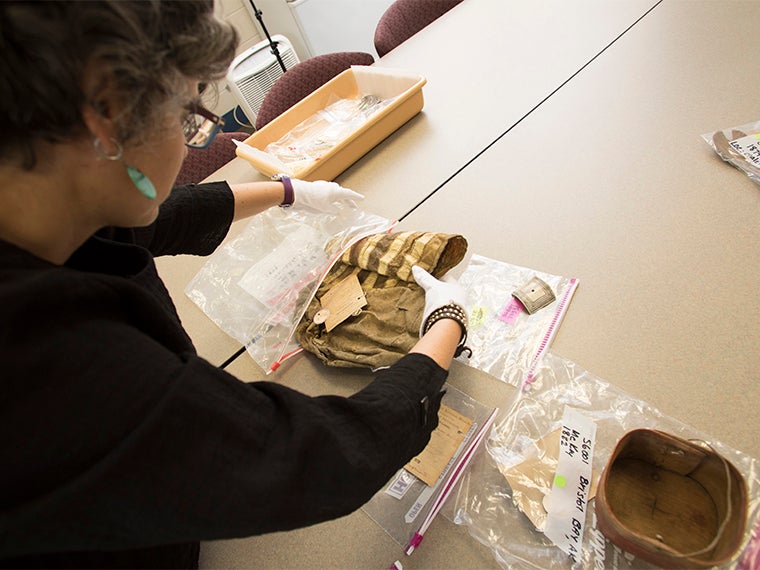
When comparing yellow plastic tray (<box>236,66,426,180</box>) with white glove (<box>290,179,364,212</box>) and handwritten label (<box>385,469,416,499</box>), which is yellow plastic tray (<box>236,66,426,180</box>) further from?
handwritten label (<box>385,469,416,499</box>)

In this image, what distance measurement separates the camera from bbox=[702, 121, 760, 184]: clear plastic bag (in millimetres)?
803

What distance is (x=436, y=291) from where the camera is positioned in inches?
29.8

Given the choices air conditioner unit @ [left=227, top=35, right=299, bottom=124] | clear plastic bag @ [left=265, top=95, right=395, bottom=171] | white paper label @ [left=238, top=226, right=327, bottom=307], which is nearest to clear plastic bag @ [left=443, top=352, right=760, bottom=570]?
white paper label @ [left=238, top=226, right=327, bottom=307]

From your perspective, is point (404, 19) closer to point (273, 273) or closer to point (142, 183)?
point (273, 273)

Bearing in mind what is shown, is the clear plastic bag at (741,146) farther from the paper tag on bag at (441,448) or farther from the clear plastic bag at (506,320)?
the paper tag on bag at (441,448)

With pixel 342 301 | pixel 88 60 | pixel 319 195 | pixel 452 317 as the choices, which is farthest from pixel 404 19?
pixel 88 60

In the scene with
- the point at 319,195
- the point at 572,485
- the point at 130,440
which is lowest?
the point at 572,485

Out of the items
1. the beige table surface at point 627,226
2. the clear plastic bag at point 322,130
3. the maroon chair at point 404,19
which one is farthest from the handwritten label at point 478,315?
the maroon chair at point 404,19

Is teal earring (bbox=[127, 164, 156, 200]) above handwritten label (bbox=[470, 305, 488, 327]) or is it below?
above

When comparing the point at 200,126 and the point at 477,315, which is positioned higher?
the point at 200,126

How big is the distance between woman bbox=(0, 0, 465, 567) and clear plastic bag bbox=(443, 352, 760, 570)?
0.57 ft

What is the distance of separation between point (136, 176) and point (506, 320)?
25.6 inches

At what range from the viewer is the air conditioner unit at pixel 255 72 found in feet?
8.37

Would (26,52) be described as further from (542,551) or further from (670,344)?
(670,344)
